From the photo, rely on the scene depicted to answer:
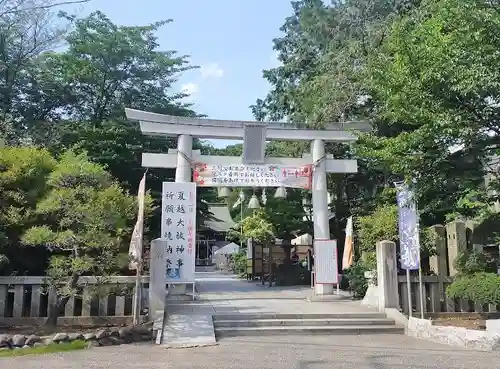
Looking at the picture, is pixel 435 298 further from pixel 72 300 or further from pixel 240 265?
pixel 240 265

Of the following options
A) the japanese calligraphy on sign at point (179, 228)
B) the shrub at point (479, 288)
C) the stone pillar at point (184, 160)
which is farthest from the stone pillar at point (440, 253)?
→ the stone pillar at point (184, 160)

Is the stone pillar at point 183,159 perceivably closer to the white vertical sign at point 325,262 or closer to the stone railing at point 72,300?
A: the stone railing at point 72,300

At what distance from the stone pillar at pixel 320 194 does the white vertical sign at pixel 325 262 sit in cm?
74

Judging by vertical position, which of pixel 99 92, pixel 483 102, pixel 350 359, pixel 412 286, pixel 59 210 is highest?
pixel 99 92

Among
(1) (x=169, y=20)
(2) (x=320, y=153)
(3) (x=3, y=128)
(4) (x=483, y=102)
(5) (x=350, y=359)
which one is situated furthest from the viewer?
(1) (x=169, y=20)

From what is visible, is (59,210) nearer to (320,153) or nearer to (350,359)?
(350,359)

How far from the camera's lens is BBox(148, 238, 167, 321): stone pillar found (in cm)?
1018

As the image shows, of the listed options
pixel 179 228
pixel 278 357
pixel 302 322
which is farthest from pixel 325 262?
pixel 278 357

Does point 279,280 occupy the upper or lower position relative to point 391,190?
lower

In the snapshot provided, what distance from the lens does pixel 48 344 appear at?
8.09m

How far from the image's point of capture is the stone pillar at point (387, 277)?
10945 millimetres

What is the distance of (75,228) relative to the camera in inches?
372

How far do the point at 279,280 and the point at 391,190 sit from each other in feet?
25.7

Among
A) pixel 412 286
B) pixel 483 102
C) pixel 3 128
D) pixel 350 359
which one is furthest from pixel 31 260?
pixel 483 102
